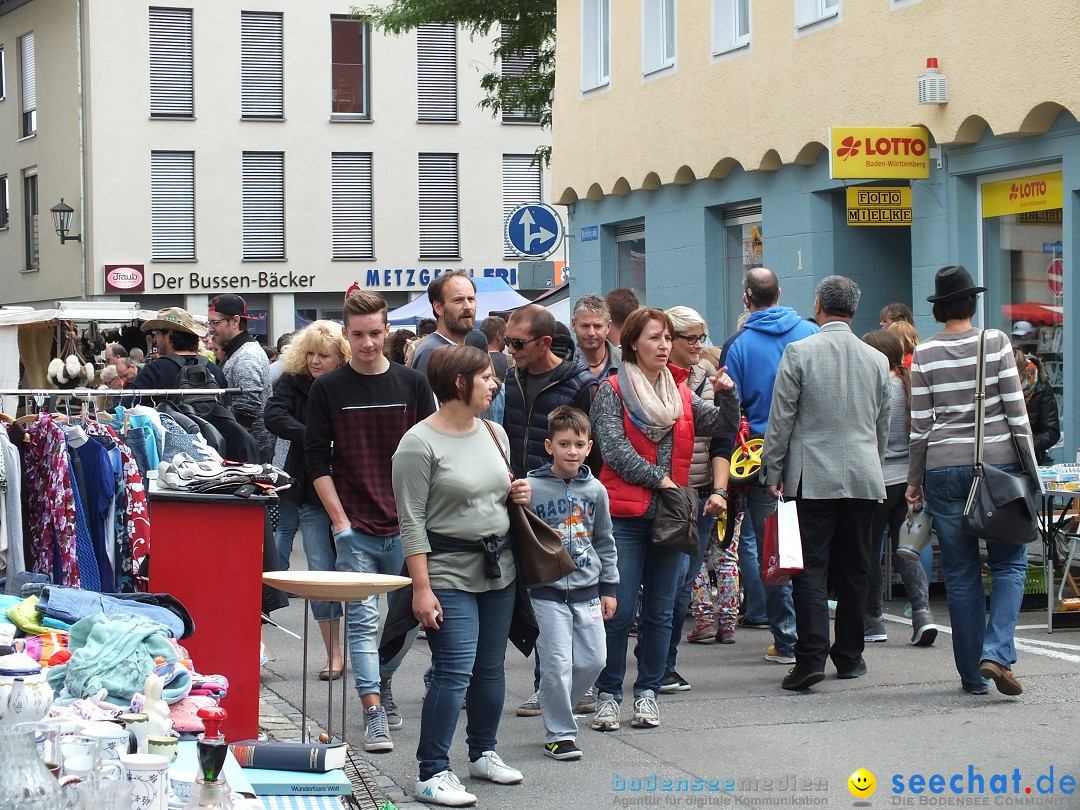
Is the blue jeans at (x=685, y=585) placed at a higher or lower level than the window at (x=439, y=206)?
lower

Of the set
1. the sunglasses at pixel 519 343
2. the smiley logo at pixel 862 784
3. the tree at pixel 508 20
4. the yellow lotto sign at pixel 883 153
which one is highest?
the tree at pixel 508 20

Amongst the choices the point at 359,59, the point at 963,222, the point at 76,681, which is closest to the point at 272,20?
the point at 359,59

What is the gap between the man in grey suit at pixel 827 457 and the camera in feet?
27.0

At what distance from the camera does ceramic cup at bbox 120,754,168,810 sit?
4.43 metres

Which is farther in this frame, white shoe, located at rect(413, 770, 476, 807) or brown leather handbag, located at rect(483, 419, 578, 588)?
brown leather handbag, located at rect(483, 419, 578, 588)

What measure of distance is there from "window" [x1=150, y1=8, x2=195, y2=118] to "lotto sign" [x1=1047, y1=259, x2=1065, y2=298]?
2848cm

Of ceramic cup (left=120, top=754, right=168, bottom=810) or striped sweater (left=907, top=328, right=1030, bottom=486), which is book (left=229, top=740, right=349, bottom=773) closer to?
ceramic cup (left=120, top=754, right=168, bottom=810)

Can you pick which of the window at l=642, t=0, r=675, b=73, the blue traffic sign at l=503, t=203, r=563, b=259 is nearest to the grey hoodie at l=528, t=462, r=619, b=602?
the blue traffic sign at l=503, t=203, r=563, b=259

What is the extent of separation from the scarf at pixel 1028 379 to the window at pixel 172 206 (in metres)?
29.6

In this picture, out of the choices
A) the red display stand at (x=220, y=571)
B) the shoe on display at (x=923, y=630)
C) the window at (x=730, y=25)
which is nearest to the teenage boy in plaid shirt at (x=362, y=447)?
the red display stand at (x=220, y=571)

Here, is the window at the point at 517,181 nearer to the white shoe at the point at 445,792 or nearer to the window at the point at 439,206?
the window at the point at 439,206

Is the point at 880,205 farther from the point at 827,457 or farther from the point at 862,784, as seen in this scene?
the point at 862,784

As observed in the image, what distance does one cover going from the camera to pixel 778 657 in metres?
9.14

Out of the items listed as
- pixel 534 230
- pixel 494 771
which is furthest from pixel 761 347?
pixel 534 230
